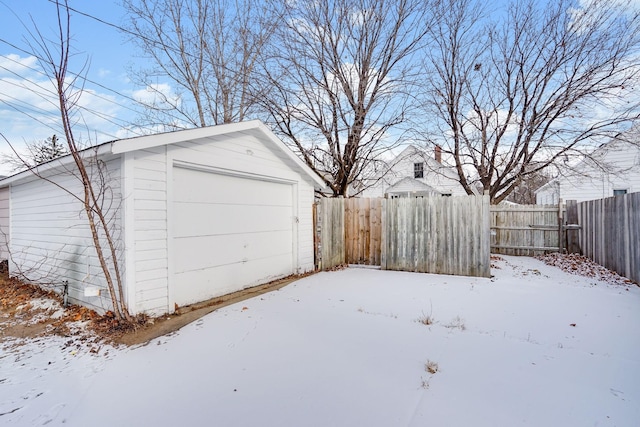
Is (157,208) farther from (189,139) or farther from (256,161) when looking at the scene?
(256,161)

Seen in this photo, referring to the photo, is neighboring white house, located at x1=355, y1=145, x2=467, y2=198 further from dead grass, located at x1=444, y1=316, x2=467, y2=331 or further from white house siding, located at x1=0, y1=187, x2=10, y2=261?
white house siding, located at x1=0, y1=187, x2=10, y2=261

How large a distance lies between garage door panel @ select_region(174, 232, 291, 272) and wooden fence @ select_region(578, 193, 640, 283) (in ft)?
21.2

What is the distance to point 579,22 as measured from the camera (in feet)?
27.8

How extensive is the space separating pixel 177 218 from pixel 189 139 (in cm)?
118

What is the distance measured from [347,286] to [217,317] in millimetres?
2480

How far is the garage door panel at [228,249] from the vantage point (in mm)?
4492

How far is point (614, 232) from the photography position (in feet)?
19.9

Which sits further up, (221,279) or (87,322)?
(221,279)

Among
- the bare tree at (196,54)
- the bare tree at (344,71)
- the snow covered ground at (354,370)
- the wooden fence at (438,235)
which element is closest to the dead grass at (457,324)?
the snow covered ground at (354,370)

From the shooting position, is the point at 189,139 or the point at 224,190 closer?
the point at 189,139

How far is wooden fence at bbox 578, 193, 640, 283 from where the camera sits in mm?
5262

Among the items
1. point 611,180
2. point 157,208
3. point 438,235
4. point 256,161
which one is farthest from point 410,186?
point 157,208

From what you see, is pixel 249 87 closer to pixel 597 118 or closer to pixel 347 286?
pixel 347 286

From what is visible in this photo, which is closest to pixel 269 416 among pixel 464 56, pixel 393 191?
pixel 464 56
